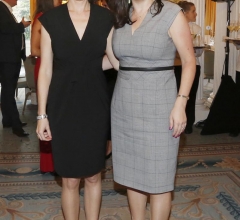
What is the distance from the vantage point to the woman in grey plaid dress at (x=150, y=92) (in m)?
2.39

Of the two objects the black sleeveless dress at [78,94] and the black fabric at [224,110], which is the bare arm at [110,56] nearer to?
the black sleeveless dress at [78,94]

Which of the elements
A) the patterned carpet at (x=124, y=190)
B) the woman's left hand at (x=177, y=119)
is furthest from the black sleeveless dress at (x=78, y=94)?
the patterned carpet at (x=124, y=190)

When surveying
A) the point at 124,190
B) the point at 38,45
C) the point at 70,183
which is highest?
the point at 38,45

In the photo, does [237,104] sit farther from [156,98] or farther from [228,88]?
[156,98]

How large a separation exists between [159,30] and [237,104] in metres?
3.54

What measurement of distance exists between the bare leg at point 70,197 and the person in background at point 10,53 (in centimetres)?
328

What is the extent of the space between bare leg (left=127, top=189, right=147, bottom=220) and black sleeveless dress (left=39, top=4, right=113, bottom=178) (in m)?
0.29

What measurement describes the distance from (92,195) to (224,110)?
10.8 feet

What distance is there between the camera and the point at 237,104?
5.67m

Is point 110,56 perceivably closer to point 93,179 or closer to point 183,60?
point 183,60

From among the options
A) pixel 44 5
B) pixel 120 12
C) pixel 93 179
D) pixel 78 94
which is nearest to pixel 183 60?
pixel 120 12

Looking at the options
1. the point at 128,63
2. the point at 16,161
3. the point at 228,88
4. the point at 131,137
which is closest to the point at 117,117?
the point at 131,137

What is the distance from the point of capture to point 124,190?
153 inches

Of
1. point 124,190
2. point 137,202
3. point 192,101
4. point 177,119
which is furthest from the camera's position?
point 192,101
